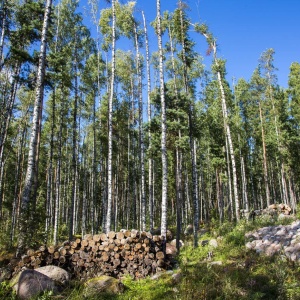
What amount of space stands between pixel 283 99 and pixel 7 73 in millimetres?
26523

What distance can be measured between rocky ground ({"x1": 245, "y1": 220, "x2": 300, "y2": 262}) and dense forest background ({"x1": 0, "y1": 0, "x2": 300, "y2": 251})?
375cm

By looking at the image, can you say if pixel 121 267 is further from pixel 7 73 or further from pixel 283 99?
pixel 283 99

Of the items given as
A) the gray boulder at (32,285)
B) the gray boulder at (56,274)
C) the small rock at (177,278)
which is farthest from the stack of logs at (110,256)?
the gray boulder at (32,285)

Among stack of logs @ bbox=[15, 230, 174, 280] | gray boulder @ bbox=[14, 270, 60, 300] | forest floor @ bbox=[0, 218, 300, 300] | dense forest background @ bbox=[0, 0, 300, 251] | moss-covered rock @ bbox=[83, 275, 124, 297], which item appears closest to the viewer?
gray boulder @ bbox=[14, 270, 60, 300]

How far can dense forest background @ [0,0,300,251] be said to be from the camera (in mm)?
15727

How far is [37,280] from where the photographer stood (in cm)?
628

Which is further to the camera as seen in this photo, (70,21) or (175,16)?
(70,21)

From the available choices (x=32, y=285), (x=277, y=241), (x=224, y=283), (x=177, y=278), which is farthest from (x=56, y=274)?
(x=277, y=241)

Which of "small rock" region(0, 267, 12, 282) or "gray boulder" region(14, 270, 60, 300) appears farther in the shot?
"small rock" region(0, 267, 12, 282)

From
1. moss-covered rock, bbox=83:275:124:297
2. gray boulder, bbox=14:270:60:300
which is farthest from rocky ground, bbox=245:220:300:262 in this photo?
gray boulder, bbox=14:270:60:300

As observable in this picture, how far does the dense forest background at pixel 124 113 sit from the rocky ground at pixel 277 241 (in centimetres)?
375

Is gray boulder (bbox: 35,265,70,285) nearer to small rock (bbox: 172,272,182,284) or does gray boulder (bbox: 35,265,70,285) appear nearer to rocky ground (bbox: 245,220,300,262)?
small rock (bbox: 172,272,182,284)

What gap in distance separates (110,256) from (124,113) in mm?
19378

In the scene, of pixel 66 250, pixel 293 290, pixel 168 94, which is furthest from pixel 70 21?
pixel 293 290
